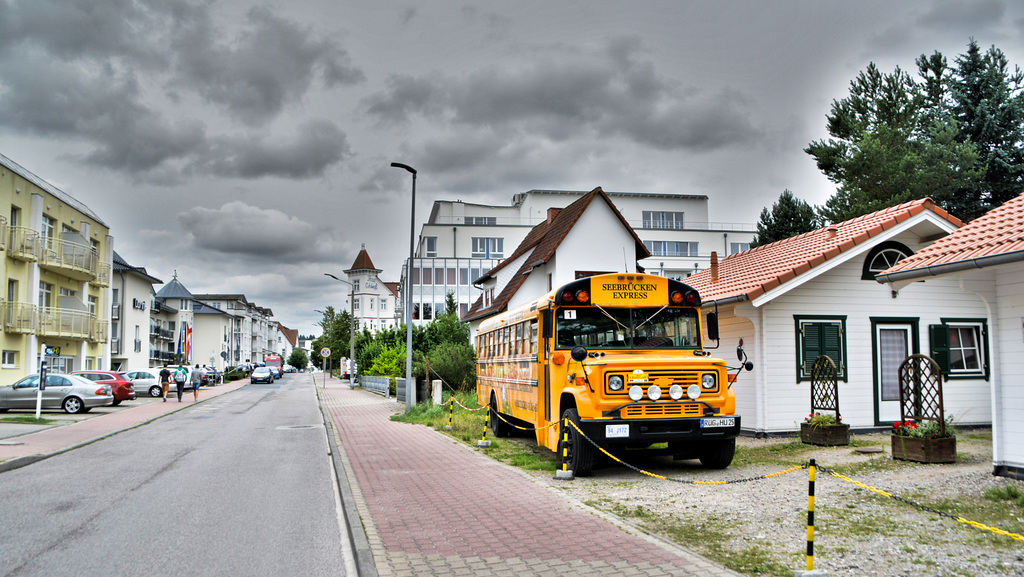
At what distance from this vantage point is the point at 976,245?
32.1 ft

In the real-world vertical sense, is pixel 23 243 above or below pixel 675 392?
above

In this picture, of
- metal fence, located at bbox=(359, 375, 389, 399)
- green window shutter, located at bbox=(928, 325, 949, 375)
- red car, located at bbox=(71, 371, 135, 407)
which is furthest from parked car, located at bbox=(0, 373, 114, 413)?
green window shutter, located at bbox=(928, 325, 949, 375)

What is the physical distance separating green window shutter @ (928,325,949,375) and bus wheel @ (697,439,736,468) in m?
7.88

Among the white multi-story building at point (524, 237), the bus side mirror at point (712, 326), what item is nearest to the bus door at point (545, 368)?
the bus side mirror at point (712, 326)

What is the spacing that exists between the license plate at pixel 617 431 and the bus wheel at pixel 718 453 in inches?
60.2

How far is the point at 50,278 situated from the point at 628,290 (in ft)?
113

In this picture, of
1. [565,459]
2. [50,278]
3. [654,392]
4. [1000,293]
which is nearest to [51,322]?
[50,278]

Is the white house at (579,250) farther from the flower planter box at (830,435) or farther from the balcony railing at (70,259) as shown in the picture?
the balcony railing at (70,259)

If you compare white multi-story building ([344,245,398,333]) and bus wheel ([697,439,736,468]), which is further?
white multi-story building ([344,245,398,333])

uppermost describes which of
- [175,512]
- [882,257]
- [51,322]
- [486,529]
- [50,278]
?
[50,278]

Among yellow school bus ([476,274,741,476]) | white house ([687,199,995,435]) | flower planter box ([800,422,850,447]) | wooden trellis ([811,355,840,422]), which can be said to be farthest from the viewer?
white house ([687,199,995,435])

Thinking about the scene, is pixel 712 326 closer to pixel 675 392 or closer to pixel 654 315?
pixel 654 315

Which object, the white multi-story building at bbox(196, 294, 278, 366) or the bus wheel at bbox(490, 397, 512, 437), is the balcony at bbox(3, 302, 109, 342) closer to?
the bus wheel at bbox(490, 397, 512, 437)

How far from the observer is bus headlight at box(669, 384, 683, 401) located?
1038 centimetres
